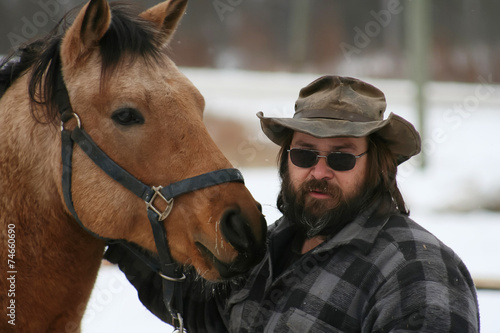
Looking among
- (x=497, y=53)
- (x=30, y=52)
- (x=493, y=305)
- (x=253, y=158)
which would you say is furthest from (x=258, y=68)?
(x=30, y=52)

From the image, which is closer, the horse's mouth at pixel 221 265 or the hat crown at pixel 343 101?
the horse's mouth at pixel 221 265

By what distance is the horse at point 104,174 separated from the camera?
1.92 m

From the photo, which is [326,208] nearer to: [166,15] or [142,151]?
[142,151]

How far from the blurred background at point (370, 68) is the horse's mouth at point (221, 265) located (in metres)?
4.74

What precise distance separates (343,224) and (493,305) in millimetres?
2152

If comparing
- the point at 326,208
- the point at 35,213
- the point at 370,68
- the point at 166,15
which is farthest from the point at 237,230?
the point at 370,68

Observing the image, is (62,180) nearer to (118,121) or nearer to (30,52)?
(118,121)

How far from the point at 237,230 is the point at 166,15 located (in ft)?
3.62
